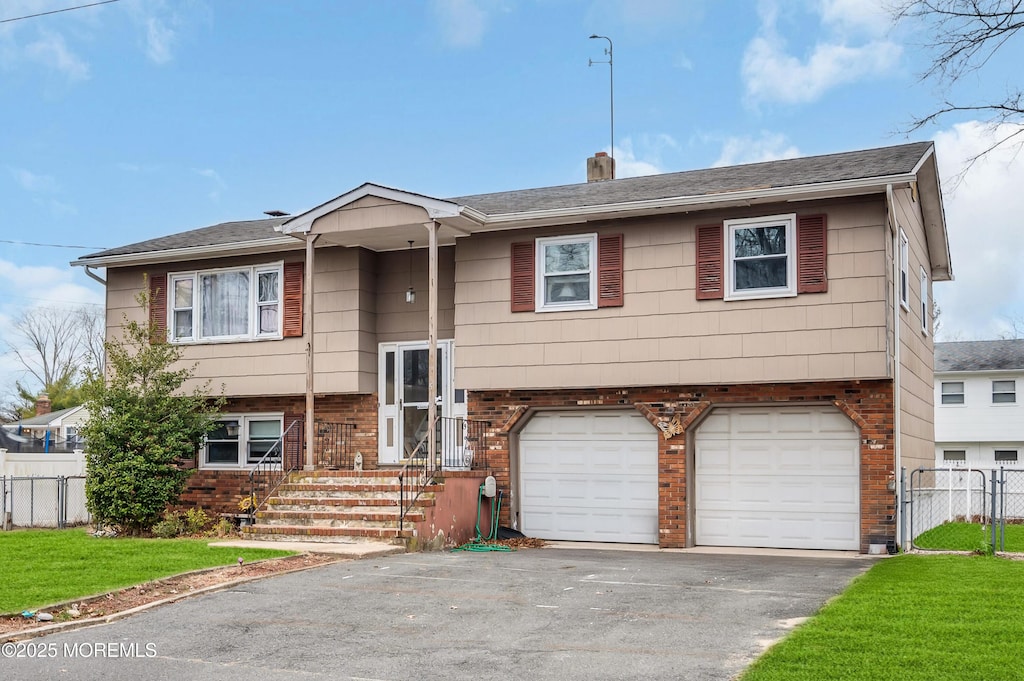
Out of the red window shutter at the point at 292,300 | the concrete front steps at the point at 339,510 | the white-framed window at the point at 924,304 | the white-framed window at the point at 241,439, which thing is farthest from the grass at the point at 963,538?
the white-framed window at the point at 241,439

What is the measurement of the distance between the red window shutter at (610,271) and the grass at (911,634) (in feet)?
21.3

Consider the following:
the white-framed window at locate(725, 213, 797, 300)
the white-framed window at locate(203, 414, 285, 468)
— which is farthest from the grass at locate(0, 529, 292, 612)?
the white-framed window at locate(725, 213, 797, 300)

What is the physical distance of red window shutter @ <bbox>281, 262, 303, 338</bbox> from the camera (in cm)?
1822

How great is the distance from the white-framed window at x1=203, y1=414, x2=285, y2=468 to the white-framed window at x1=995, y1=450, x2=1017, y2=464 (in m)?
25.4

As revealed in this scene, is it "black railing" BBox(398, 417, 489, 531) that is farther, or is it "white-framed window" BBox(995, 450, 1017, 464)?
"white-framed window" BBox(995, 450, 1017, 464)

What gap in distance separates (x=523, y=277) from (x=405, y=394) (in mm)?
3208

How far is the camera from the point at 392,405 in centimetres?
1827

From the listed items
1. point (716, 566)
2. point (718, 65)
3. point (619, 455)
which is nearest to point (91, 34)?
point (718, 65)

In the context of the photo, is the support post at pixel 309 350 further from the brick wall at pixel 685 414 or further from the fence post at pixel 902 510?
the fence post at pixel 902 510

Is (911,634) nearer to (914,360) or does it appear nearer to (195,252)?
(914,360)

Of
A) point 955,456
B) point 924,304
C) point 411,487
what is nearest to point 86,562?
point 411,487

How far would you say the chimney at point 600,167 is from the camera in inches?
835

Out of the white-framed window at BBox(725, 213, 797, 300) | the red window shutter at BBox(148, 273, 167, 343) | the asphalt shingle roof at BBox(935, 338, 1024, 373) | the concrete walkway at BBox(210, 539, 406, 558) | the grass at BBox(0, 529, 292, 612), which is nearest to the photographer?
the grass at BBox(0, 529, 292, 612)

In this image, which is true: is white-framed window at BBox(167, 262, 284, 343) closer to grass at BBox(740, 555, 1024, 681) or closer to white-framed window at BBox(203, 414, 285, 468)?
white-framed window at BBox(203, 414, 285, 468)
